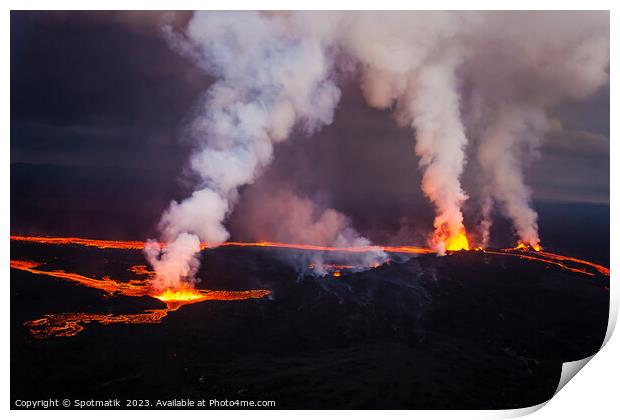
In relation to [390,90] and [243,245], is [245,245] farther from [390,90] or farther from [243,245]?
[390,90]

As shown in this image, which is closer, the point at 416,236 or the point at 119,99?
the point at 119,99

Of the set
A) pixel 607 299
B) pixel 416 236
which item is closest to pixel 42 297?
pixel 416 236

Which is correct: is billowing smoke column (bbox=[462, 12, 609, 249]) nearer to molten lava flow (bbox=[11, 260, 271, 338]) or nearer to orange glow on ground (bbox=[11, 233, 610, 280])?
orange glow on ground (bbox=[11, 233, 610, 280])

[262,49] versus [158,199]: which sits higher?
[262,49]

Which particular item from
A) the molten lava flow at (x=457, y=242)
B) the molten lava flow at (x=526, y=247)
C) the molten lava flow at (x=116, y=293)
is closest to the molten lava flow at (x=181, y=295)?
the molten lava flow at (x=116, y=293)

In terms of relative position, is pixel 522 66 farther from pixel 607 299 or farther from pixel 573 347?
pixel 573 347

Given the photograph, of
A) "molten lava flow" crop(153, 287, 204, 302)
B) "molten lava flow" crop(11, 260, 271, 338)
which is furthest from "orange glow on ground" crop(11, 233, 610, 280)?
"molten lava flow" crop(153, 287, 204, 302)
